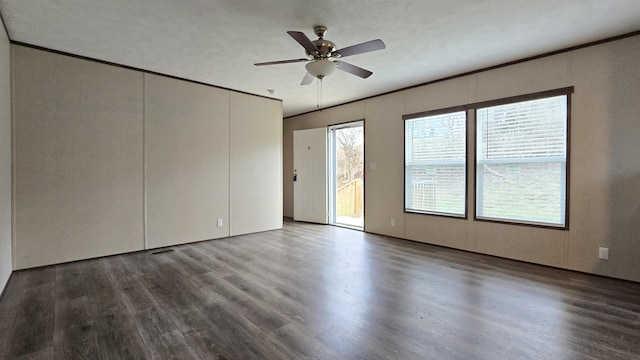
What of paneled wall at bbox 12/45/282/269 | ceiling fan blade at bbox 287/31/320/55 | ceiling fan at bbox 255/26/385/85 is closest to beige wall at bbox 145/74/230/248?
paneled wall at bbox 12/45/282/269

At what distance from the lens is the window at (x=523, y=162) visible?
141 inches

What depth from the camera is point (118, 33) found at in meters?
3.10

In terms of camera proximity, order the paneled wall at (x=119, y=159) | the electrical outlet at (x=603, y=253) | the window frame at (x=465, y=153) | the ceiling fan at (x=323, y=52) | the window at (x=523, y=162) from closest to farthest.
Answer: the ceiling fan at (x=323, y=52) → the electrical outlet at (x=603, y=253) → the paneled wall at (x=119, y=159) → the window at (x=523, y=162) → the window frame at (x=465, y=153)

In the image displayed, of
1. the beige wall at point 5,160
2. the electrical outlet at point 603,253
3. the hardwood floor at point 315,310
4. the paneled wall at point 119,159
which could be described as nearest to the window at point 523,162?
the electrical outlet at point 603,253

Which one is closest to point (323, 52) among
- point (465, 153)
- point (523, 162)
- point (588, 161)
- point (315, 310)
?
point (315, 310)

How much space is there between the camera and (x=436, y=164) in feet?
15.6

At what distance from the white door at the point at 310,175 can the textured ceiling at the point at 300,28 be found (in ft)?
8.51

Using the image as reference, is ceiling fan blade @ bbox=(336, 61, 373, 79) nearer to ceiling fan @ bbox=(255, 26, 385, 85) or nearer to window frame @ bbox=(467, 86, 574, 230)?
ceiling fan @ bbox=(255, 26, 385, 85)

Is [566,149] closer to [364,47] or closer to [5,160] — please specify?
[364,47]

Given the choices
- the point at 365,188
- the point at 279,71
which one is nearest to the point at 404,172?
the point at 365,188

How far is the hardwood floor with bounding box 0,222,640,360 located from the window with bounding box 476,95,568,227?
70cm

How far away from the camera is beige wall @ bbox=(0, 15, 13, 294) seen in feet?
9.13

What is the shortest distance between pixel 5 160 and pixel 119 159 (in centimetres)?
115

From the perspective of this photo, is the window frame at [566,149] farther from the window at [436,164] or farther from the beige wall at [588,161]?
the window at [436,164]
